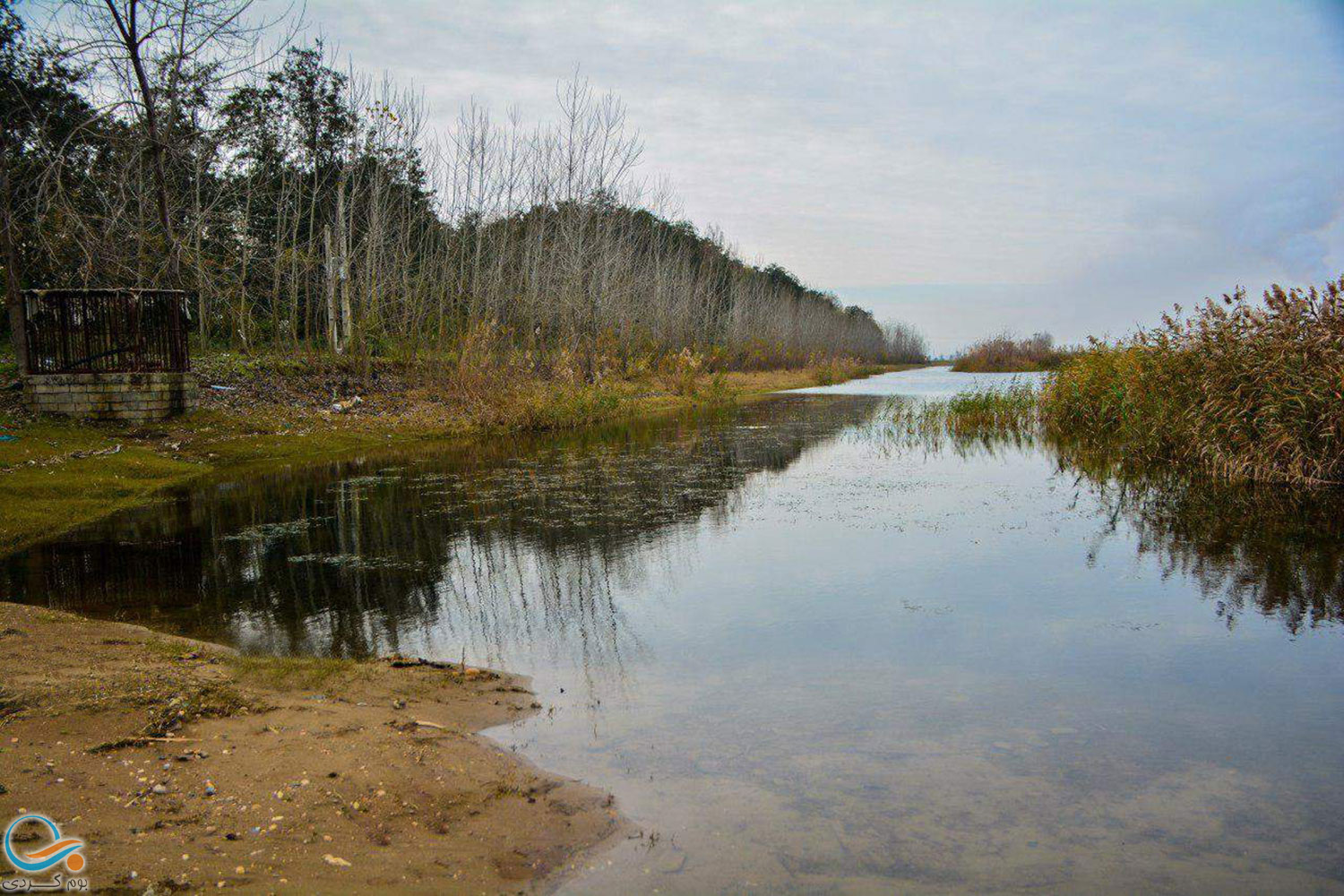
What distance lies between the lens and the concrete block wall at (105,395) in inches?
524

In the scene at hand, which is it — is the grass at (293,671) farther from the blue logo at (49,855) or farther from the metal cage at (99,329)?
the metal cage at (99,329)

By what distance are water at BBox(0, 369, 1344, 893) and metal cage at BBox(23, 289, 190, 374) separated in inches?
193

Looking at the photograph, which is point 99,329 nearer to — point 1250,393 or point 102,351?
point 102,351

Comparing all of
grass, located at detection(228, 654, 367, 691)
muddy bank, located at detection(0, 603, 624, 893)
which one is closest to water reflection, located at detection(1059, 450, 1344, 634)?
muddy bank, located at detection(0, 603, 624, 893)

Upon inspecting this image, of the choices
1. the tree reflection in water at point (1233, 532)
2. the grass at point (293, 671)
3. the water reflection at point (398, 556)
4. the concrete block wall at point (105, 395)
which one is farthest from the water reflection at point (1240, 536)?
the concrete block wall at point (105, 395)

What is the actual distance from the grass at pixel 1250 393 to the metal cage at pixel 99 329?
53.4ft

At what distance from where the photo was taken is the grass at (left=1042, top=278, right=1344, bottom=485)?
1027 cm

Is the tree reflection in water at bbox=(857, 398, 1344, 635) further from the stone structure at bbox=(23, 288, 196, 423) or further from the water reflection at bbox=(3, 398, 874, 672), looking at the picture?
the stone structure at bbox=(23, 288, 196, 423)

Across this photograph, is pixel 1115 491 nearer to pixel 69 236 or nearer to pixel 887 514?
pixel 887 514

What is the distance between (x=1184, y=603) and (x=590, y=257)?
25.1 metres

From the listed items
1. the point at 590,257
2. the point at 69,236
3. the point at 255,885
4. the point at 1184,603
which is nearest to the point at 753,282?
the point at 590,257

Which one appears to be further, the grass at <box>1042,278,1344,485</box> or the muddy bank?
the grass at <box>1042,278,1344,485</box>

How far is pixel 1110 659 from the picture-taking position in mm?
4977

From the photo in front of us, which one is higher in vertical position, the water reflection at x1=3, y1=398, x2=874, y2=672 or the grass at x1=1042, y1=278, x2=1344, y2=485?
the grass at x1=1042, y1=278, x2=1344, y2=485
